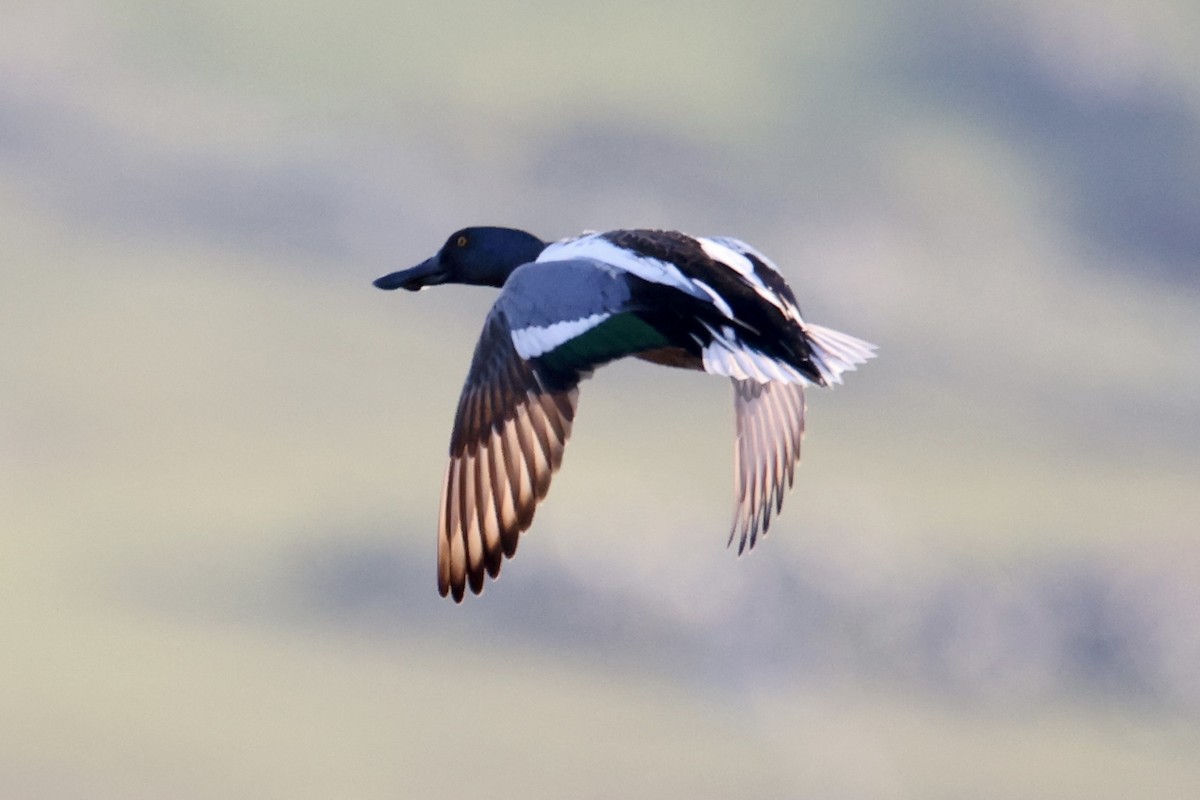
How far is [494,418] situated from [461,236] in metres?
2.18

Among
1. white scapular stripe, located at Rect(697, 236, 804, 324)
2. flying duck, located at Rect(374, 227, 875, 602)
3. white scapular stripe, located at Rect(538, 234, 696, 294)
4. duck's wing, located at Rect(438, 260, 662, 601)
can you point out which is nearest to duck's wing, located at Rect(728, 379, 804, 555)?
white scapular stripe, located at Rect(697, 236, 804, 324)

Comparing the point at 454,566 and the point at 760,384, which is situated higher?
the point at 760,384

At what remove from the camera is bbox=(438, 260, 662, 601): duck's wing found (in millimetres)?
6805

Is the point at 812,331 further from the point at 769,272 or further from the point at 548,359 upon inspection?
the point at 548,359

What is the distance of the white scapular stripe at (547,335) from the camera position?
6887mm

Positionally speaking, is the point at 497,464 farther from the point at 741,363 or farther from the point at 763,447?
the point at 763,447

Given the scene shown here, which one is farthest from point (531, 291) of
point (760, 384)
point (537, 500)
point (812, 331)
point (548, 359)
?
Result: point (760, 384)

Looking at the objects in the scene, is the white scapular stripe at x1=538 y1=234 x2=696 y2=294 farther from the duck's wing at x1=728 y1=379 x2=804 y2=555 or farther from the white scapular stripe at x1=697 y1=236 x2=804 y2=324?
the duck's wing at x1=728 y1=379 x2=804 y2=555

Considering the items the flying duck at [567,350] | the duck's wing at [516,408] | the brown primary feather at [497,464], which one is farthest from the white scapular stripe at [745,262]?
the brown primary feather at [497,464]

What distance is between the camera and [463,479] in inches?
274

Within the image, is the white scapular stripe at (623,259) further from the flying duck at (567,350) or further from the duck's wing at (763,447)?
the duck's wing at (763,447)

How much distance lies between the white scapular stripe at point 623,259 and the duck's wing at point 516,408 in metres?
0.16

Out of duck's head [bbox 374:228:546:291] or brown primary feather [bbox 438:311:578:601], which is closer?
brown primary feather [bbox 438:311:578:601]

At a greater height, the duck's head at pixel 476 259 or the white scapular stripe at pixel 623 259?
the duck's head at pixel 476 259
